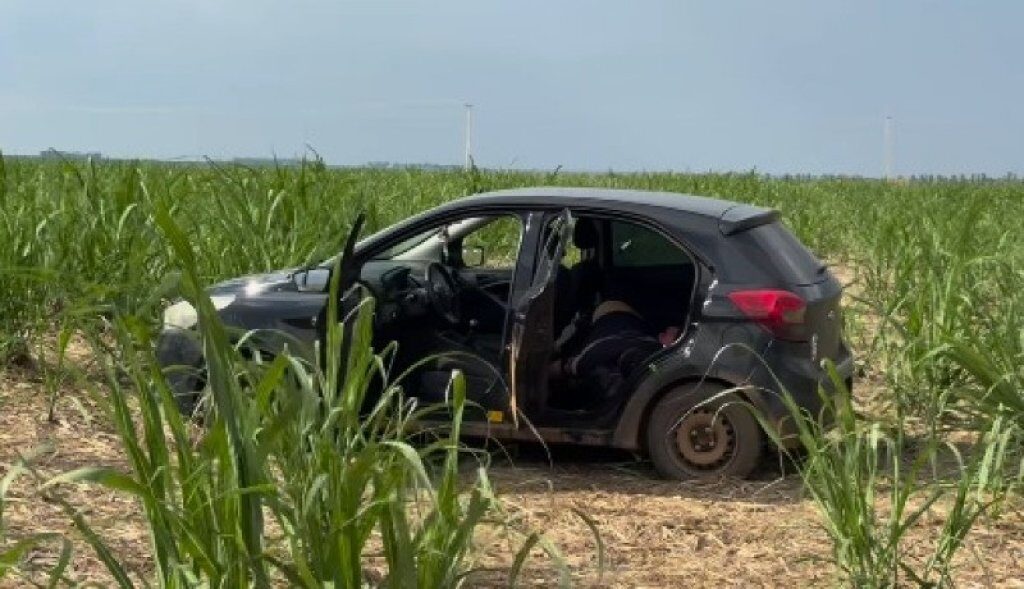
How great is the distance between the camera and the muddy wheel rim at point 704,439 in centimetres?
639

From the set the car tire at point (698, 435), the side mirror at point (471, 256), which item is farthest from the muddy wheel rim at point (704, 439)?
the side mirror at point (471, 256)

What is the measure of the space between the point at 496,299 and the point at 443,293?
266mm

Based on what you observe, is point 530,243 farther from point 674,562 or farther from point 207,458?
point 207,458

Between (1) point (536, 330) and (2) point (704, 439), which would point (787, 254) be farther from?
(1) point (536, 330)

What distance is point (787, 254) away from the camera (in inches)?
260

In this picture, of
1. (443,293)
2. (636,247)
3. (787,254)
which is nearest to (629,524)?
(443,293)

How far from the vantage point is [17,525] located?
5.11m

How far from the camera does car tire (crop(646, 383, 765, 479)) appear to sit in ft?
20.8

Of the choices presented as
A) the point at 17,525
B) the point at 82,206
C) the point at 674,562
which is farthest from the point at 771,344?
the point at 82,206

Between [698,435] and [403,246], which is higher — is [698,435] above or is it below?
below

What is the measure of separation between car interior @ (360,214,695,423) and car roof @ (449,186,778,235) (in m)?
0.08

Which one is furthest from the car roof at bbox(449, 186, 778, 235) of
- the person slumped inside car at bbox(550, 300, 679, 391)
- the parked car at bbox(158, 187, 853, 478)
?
the person slumped inside car at bbox(550, 300, 679, 391)

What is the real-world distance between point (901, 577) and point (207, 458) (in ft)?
8.11

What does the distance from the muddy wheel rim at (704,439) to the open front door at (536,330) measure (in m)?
0.64
